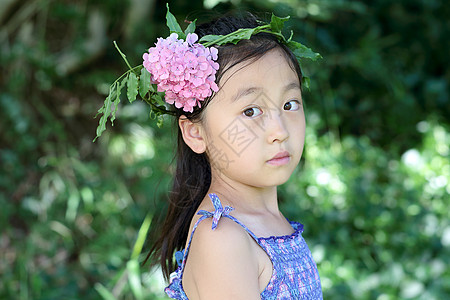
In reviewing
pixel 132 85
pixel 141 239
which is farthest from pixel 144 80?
pixel 141 239

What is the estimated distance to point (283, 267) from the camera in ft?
4.59

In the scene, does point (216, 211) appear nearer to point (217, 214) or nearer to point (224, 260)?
point (217, 214)

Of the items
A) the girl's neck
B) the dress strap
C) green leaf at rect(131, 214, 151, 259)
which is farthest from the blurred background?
the dress strap

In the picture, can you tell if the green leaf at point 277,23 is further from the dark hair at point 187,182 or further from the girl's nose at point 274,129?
the girl's nose at point 274,129

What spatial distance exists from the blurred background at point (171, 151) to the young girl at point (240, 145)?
111 cm

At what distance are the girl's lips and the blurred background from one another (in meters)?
1.21

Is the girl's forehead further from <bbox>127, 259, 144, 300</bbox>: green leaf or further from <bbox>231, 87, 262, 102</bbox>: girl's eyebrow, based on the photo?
<bbox>127, 259, 144, 300</bbox>: green leaf

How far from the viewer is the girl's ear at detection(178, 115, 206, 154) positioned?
4.88 feet

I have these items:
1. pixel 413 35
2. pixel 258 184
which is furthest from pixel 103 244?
pixel 413 35

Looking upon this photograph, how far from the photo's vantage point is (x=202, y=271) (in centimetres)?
129

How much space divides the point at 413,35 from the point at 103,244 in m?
2.29

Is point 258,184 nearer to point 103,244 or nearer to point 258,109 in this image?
point 258,109

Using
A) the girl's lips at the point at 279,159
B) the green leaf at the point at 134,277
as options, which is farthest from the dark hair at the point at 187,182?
the green leaf at the point at 134,277

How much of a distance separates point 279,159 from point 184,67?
296mm
